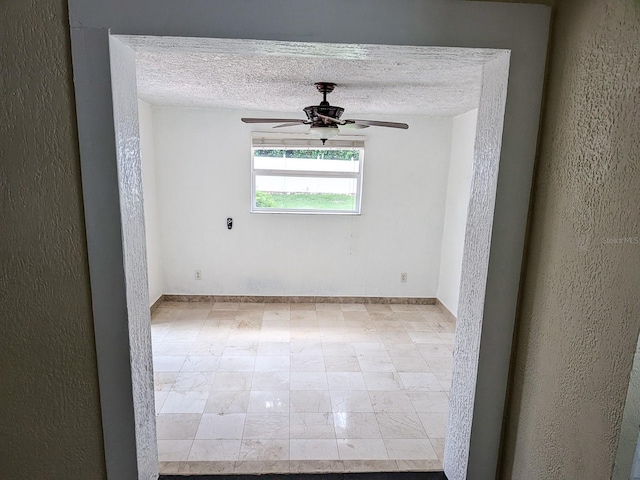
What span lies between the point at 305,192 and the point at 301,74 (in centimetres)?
205

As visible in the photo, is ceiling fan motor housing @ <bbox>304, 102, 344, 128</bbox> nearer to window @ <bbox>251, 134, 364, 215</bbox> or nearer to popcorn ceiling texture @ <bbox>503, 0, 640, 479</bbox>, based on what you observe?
window @ <bbox>251, 134, 364, 215</bbox>

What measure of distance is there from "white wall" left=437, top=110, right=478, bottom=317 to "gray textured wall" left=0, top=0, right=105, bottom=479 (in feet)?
10.8

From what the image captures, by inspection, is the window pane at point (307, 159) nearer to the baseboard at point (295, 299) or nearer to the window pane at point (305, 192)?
the window pane at point (305, 192)

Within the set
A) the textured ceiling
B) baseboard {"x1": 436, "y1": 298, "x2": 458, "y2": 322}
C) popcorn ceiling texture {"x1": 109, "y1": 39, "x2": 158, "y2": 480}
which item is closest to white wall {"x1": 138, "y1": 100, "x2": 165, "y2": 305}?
the textured ceiling

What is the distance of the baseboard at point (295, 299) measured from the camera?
444 cm

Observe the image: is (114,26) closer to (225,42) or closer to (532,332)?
(225,42)

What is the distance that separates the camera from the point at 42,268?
112 cm

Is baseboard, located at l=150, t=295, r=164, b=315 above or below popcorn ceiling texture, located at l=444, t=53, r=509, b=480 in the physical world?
below

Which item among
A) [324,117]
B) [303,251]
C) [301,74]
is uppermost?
[301,74]

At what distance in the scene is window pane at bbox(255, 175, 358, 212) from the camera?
4.27 m

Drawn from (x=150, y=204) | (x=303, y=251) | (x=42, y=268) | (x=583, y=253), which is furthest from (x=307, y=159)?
(x=583, y=253)

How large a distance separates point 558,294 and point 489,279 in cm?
21

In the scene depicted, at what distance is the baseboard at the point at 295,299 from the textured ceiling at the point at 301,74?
217 cm

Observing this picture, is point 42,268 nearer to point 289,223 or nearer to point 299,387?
point 299,387
